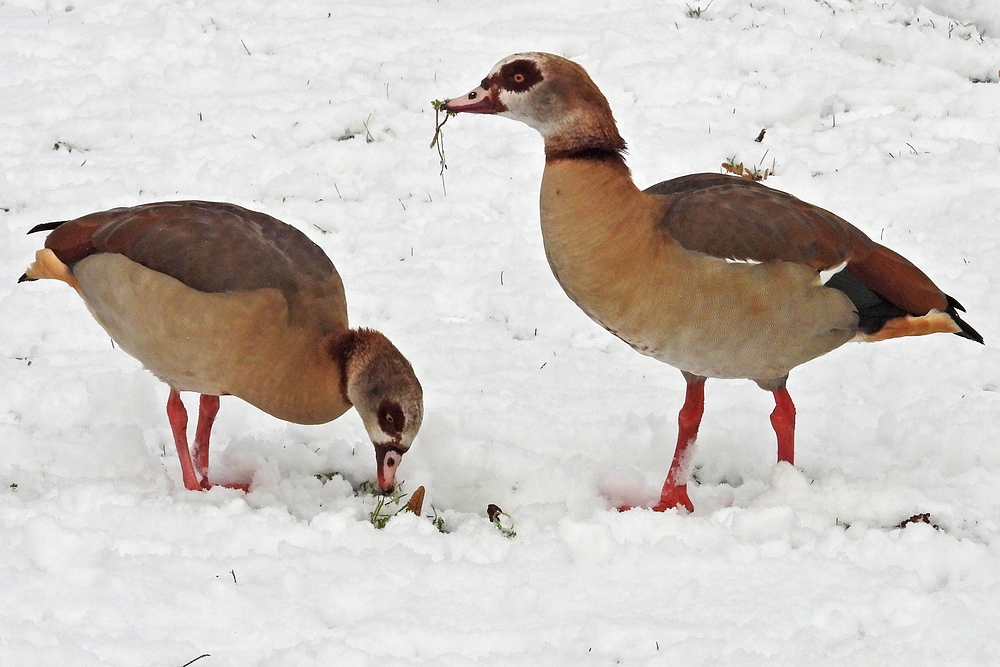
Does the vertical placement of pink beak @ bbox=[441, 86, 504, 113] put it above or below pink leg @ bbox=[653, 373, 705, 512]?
above

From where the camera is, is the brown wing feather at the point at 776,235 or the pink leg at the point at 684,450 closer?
the brown wing feather at the point at 776,235

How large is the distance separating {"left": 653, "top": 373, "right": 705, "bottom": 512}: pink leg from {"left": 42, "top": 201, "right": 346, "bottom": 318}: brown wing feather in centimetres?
148

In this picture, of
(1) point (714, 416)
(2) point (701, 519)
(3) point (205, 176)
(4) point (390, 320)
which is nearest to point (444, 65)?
(3) point (205, 176)

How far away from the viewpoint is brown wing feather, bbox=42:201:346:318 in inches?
167

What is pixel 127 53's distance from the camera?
7.79 metres

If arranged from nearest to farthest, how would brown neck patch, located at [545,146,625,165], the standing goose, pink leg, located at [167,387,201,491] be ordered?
the standing goose < brown neck patch, located at [545,146,625,165] < pink leg, located at [167,387,201,491]

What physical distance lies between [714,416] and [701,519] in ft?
3.64

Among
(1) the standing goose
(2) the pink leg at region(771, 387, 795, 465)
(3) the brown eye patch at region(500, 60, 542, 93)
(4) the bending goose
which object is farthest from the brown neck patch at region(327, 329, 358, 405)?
(2) the pink leg at region(771, 387, 795, 465)

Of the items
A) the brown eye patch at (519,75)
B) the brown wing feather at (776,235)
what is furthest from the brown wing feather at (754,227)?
the brown eye patch at (519,75)

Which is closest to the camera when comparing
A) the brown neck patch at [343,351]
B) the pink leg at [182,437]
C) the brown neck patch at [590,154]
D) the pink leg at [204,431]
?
the brown neck patch at [590,154]

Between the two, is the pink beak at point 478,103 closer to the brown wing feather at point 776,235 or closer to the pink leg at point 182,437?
the brown wing feather at point 776,235

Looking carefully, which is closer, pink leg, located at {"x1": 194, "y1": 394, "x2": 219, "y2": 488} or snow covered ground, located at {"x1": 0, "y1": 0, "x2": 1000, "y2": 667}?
snow covered ground, located at {"x1": 0, "y1": 0, "x2": 1000, "y2": 667}

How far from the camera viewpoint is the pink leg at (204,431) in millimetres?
4527

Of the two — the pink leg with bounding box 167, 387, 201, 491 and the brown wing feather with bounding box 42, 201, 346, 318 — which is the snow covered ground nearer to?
the pink leg with bounding box 167, 387, 201, 491
